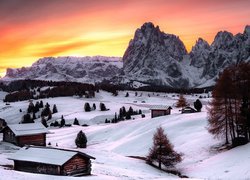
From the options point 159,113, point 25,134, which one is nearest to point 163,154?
point 25,134

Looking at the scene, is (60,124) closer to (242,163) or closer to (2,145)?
(2,145)

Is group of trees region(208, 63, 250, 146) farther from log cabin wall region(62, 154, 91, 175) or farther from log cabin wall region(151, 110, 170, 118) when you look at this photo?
log cabin wall region(151, 110, 170, 118)

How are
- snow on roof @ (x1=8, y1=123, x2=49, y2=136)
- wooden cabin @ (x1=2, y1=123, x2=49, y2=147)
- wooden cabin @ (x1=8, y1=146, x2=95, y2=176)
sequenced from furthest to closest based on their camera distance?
1. snow on roof @ (x1=8, y1=123, x2=49, y2=136)
2. wooden cabin @ (x1=2, y1=123, x2=49, y2=147)
3. wooden cabin @ (x1=8, y1=146, x2=95, y2=176)

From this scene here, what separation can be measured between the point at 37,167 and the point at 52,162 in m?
3.22

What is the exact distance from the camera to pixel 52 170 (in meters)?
47.9

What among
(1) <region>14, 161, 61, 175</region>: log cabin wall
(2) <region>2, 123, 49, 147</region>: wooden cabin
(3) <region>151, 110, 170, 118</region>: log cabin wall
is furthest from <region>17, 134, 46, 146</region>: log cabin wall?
(3) <region>151, 110, 170, 118</region>: log cabin wall

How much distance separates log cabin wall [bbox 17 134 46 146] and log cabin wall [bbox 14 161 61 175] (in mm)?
28693

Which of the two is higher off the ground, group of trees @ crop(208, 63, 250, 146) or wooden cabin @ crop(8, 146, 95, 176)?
group of trees @ crop(208, 63, 250, 146)

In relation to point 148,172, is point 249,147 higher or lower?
higher

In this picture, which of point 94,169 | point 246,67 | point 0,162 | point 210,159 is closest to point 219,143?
point 210,159

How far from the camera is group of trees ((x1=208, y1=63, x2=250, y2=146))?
192 ft

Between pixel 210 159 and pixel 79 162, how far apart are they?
66.6 ft

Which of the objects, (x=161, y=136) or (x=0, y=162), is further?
(x=161, y=136)

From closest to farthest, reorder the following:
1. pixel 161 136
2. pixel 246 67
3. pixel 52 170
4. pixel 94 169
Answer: pixel 52 170, pixel 94 169, pixel 246 67, pixel 161 136
